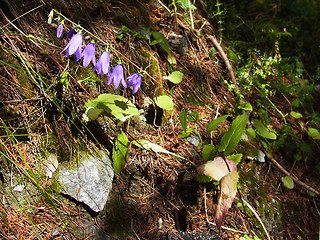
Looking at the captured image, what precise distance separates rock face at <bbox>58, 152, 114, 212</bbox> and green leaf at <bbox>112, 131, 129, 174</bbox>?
0.08m

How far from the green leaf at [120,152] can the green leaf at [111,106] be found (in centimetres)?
15

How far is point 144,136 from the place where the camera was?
2.12m

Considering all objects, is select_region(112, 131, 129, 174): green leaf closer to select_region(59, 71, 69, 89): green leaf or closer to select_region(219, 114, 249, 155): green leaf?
select_region(59, 71, 69, 89): green leaf

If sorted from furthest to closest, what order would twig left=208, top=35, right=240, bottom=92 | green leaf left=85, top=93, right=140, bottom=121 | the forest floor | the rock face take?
twig left=208, top=35, right=240, bottom=92
green leaf left=85, top=93, right=140, bottom=121
the rock face
the forest floor

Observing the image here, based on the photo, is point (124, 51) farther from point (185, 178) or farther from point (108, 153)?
point (185, 178)

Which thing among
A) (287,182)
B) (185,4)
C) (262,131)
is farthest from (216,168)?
(185,4)

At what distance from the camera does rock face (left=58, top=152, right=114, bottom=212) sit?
167 cm

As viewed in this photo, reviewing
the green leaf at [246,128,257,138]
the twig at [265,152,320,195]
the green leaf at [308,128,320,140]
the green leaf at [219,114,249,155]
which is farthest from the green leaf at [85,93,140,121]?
the green leaf at [308,128,320,140]

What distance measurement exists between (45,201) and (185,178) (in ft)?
3.28

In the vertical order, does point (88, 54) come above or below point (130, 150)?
above

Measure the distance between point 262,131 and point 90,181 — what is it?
1698 millimetres

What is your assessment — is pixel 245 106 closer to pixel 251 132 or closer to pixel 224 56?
pixel 251 132

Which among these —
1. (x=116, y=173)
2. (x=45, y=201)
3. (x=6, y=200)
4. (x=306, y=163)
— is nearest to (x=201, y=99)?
(x=116, y=173)

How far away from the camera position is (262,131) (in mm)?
2588
